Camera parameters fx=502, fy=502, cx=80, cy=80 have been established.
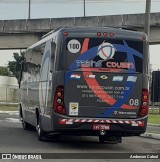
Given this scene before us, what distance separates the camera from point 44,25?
50.0m

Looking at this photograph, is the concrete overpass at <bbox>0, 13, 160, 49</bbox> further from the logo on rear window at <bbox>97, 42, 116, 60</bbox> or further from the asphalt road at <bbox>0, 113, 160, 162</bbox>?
the logo on rear window at <bbox>97, 42, 116, 60</bbox>

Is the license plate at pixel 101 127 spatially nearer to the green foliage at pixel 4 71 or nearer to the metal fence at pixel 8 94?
the metal fence at pixel 8 94

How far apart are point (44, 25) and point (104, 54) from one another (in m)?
36.7

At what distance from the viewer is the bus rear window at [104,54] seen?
13.7 m

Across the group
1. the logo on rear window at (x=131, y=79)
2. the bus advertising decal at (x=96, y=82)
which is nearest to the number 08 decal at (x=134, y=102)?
Answer: the bus advertising decal at (x=96, y=82)

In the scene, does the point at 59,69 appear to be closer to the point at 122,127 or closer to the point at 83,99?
the point at 83,99

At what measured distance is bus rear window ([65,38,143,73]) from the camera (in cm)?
1372

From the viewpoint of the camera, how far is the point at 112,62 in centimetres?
1387

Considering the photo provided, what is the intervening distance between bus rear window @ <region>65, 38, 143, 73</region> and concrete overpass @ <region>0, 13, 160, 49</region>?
32026mm

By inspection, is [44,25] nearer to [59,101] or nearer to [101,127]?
[59,101]

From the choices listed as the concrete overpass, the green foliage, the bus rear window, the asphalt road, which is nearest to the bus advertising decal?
the bus rear window

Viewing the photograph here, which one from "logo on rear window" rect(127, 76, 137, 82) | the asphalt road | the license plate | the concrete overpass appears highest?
the concrete overpass

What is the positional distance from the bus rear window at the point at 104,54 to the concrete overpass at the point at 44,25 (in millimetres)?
32026

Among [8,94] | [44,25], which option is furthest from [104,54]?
[8,94]
